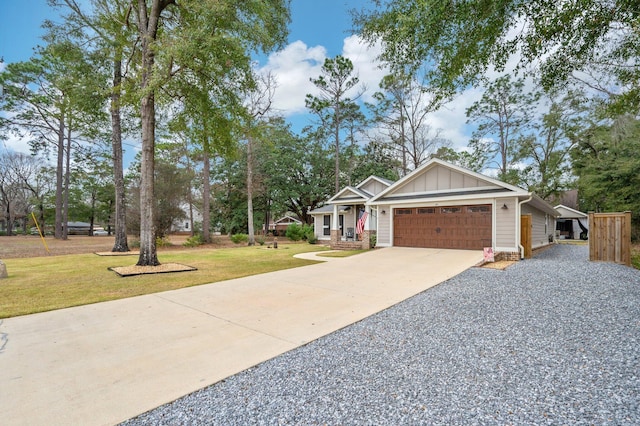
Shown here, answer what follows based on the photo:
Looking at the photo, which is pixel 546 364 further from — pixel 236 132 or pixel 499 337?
pixel 236 132

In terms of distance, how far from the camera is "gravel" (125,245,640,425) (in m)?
2.19

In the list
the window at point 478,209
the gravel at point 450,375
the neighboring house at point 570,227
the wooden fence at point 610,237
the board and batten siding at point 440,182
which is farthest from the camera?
the neighboring house at point 570,227

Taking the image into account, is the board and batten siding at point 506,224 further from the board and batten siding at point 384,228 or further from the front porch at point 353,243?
the front porch at point 353,243

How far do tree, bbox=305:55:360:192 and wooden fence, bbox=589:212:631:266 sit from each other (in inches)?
629

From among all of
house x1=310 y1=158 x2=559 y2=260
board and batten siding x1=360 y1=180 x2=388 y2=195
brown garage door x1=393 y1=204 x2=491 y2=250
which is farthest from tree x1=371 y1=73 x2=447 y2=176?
brown garage door x1=393 y1=204 x2=491 y2=250

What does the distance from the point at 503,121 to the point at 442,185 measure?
17.8 metres

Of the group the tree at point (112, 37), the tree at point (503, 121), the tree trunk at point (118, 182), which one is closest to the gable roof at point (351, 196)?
the tree trunk at point (118, 182)

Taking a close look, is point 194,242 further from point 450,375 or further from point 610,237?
point 610,237

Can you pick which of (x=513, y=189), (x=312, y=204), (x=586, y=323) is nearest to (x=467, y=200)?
(x=513, y=189)

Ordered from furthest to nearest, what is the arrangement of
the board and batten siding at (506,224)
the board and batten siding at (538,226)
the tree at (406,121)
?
the tree at (406,121)
the board and batten siding at (538,226)
the board and batten siding at (506,224)

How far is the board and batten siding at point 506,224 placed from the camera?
11.1 m

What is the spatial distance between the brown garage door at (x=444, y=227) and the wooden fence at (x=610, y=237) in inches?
121

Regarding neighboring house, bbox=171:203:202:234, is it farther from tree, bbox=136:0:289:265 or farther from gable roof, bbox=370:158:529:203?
gable roof, bbox=370:158:529:203

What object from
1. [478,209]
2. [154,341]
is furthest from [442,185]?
[154,341]
